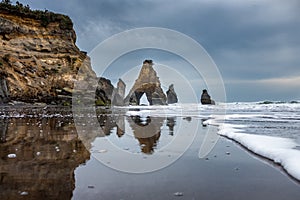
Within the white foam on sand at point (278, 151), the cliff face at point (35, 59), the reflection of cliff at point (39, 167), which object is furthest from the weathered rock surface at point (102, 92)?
the white foam on sand at point (278, 151)

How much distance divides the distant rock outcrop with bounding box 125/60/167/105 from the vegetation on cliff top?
153 ft

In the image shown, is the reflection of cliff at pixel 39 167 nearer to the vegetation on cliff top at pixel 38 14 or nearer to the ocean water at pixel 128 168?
the ocean water at pixel 128 168

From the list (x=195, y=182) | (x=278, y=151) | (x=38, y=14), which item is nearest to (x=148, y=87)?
(x=38, y=14)

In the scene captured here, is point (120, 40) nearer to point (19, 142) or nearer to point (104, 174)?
point (19, 142)

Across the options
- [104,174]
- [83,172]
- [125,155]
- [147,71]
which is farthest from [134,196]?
[147,71]

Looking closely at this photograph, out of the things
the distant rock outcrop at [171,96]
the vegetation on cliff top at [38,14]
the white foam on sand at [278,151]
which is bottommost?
the white foam on sand at [278,151]

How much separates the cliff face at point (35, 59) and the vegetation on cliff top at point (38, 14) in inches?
6.7

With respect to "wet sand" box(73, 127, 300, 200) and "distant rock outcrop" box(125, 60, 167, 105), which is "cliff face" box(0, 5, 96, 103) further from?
"distant rock outcrop" box(125, 60, 167, 105)

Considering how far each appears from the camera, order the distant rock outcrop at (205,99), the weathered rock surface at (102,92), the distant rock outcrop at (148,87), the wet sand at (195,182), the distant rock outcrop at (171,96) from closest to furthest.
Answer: the wet sand at (195,182)
the weathered rock surface at (102,92)
the distant rock outcrop at (205,99)
the distant rock outcrop at (148,87)
the distant rock outcrop at (171,96)

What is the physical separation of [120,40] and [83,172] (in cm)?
1865

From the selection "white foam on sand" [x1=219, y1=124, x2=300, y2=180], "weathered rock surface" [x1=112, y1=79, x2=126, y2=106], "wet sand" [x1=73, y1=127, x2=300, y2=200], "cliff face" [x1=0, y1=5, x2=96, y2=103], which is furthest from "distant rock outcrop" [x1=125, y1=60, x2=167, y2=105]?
"wet sand" [x1=73, y1=127, x2=300, y2=200]

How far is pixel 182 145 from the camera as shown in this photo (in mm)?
7133

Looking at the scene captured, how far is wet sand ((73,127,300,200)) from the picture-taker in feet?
10.9

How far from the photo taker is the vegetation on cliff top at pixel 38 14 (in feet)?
141
